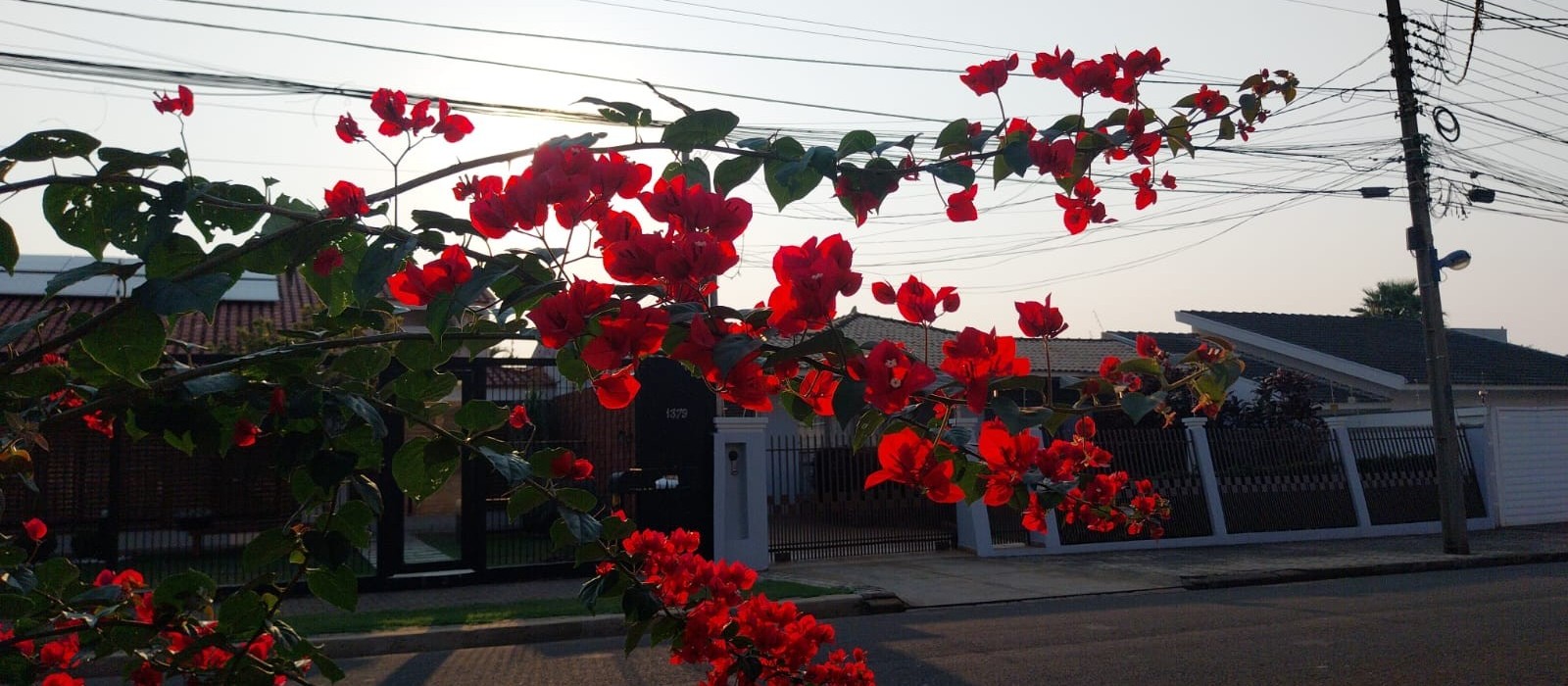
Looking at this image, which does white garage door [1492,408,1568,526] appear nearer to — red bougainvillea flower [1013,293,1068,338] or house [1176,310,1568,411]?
house [1176,310,1568,411]

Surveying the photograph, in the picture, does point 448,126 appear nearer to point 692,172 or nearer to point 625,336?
point 692,172

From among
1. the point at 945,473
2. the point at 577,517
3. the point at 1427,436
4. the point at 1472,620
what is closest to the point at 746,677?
the point at 577,517

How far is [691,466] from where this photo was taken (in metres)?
12.0

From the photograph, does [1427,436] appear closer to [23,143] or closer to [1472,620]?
[1472,620]

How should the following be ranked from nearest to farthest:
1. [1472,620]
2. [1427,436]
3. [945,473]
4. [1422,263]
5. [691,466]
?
[945,473]
[1472,620]
[691,466]
[1422,263]
[1427,436]

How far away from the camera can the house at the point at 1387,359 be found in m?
23.2

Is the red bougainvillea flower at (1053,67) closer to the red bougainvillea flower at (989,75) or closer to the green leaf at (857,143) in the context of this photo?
the red bougainvillea flower at (989,75)

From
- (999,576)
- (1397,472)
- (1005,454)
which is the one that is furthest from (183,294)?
(1397,472)

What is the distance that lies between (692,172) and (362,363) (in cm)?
72

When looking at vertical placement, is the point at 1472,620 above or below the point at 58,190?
below

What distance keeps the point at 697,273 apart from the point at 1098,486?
47.8 inches

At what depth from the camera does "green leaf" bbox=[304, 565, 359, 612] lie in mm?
1907

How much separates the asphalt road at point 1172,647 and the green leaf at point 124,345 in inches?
218

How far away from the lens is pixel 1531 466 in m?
18.1
